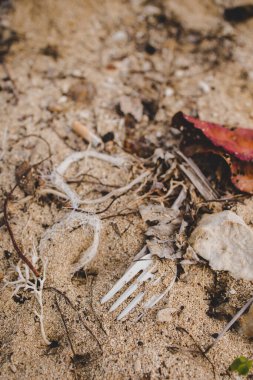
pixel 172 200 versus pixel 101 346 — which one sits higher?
pixel 172 200

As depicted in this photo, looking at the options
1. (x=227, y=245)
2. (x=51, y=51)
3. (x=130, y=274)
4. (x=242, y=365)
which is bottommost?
(x=242, y=365)

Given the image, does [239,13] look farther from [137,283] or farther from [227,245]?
[137,283]

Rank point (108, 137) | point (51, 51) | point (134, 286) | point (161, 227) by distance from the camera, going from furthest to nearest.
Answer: point (51, 51) < point (108, 137) < point (161, 227) < point (134, 286)

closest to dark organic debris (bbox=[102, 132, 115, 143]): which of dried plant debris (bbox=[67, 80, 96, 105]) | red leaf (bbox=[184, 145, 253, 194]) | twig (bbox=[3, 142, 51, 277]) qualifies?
dried plant debris (bbox=[67, 80, 96, 105])

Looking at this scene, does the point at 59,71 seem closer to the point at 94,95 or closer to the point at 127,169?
the point at 94,95

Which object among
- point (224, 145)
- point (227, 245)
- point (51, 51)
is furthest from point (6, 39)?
point (227, 245)

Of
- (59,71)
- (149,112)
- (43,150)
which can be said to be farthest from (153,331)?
(59,71)

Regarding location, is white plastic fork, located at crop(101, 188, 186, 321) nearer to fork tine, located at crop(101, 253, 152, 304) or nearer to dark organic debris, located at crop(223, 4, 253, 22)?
fork tine, located at crop(101, 253, 152, 304)
